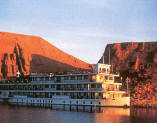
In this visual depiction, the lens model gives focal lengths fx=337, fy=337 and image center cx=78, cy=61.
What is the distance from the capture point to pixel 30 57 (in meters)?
155

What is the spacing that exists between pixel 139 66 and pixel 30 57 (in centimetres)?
5871

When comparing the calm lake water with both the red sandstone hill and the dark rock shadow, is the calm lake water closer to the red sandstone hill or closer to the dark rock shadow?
the red sandstone hill

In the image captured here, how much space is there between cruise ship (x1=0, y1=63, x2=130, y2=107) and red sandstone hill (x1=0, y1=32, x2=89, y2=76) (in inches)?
2031

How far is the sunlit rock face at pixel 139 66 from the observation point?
8438 centimetres

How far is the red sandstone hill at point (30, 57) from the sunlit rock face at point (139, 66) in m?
25.1

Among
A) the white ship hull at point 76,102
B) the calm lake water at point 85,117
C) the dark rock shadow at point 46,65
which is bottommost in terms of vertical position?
the calm lake water at point 85,117

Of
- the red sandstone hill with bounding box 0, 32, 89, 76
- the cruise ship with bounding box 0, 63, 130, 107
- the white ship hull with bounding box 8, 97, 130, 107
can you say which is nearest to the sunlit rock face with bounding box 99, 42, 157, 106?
the cruise ship with bounding box 0, 63, 130, 107

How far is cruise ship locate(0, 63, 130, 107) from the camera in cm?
6606

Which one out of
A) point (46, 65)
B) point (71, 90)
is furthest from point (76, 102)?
point (46, 65)

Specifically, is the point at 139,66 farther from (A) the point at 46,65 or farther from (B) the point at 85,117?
(B) the point at 85,117

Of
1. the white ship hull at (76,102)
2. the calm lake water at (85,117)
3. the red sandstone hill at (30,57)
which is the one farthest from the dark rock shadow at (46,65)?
the calm lake water at (85,117)

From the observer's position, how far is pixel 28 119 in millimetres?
49094

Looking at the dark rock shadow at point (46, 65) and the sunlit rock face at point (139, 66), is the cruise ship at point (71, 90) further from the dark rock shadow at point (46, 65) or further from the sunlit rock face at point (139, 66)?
the dark rock shadow at point (46, 65)

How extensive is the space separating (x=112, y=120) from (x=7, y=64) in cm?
9251
